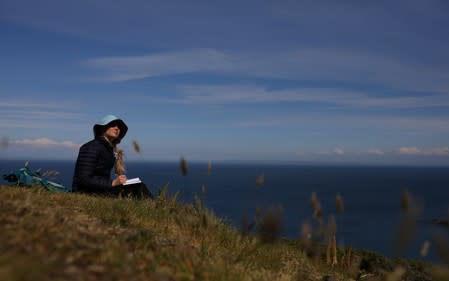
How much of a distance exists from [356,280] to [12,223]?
6.22 m

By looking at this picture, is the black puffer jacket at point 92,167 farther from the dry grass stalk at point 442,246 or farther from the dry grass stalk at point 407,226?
the dry grass stalk at point 442,246

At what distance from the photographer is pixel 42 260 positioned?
3.44 metres

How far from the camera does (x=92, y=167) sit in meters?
11.1

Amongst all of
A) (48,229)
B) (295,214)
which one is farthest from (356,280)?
(295,214)

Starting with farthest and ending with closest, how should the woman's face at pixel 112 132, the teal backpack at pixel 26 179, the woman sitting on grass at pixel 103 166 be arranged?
1. the woman's face at pixel 112 132
2. the woman sitting on grass at pixel 103 166
3. the teal backpack at pixel 26 179

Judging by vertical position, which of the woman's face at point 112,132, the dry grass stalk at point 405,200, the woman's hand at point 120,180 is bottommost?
the woman's hand at point 120,180

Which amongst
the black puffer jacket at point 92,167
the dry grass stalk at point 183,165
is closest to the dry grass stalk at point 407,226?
the dry grass stalk at point 183,165

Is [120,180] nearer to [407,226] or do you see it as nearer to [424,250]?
[424,250]

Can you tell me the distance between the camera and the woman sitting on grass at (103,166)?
1094 centimetres

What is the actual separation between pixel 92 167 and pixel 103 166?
374 mm

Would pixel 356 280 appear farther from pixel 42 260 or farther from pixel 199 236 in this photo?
pixel 42 260

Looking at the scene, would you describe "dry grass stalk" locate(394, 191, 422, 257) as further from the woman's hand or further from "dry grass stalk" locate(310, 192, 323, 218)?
the woman's hand

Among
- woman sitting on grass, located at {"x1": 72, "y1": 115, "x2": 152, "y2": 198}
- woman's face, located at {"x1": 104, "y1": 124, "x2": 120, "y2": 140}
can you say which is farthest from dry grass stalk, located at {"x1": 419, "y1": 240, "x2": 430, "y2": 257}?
woman's face, located at {"x1": 104, "y1": 124, "x2": 120, "y2": 140}

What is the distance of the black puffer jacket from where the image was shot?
10.9 meters
